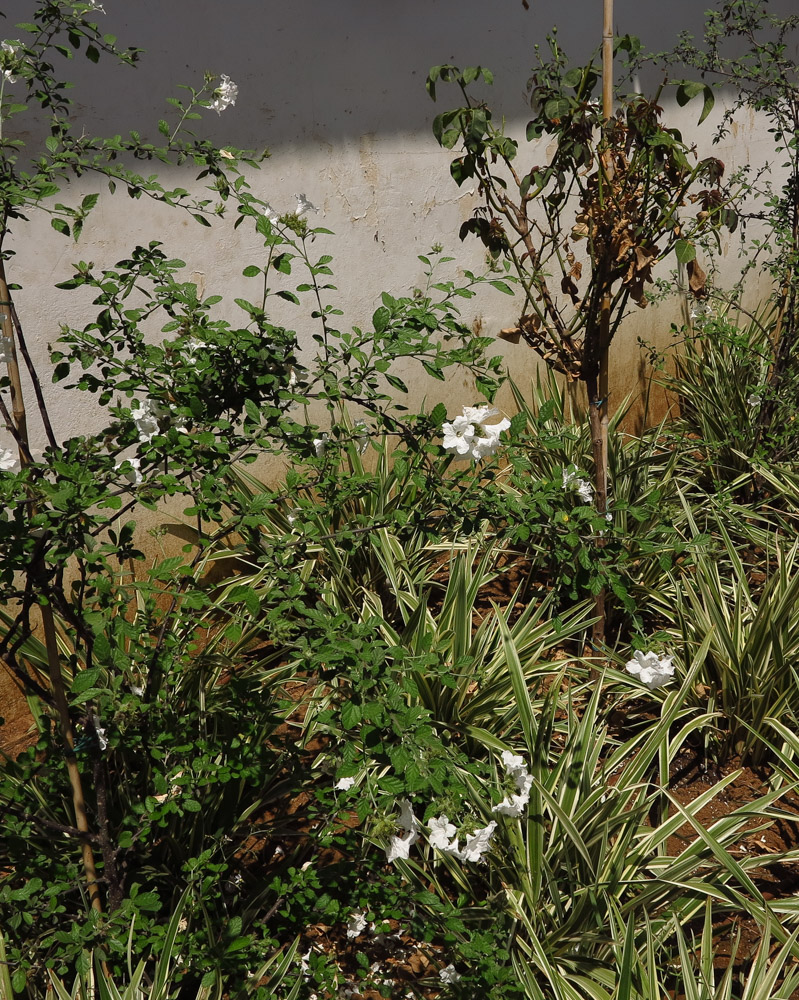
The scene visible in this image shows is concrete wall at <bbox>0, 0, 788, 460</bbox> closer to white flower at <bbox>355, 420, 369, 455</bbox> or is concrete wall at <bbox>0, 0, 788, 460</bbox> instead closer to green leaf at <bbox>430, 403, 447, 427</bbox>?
A: white flower at <bbox>355, 420, 369, 455</bbox>

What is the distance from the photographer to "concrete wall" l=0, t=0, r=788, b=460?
2387 millimetres

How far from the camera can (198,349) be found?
1530 mm

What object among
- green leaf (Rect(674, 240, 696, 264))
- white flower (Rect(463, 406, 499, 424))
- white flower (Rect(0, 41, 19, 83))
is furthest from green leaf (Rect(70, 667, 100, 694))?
green leaf (Rect(674, 240, 696, 264))

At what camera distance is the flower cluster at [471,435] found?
56.2 inches

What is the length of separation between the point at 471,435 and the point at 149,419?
53 cm

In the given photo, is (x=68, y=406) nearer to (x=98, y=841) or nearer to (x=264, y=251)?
(x=264, y=251)

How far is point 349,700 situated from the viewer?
4.08ft

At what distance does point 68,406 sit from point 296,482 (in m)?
1.24

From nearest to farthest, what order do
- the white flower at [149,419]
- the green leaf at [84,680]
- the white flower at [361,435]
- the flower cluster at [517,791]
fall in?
the green leaf at [84,680] < the white flower at [149,419] < the flower cluster at [517,791] < the white flower at [361,435]

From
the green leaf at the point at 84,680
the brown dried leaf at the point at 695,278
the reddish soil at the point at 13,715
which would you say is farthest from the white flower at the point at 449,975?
the brown dried leaf at the point at 695,278

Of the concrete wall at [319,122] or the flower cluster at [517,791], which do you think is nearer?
the flower cluster at [517,791]

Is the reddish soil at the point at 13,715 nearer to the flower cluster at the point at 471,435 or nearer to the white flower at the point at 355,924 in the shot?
the white flower at the point at 355,924

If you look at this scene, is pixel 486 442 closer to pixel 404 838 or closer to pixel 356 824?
pixel 404 838

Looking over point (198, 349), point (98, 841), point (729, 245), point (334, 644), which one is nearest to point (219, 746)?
point (98, 841)
